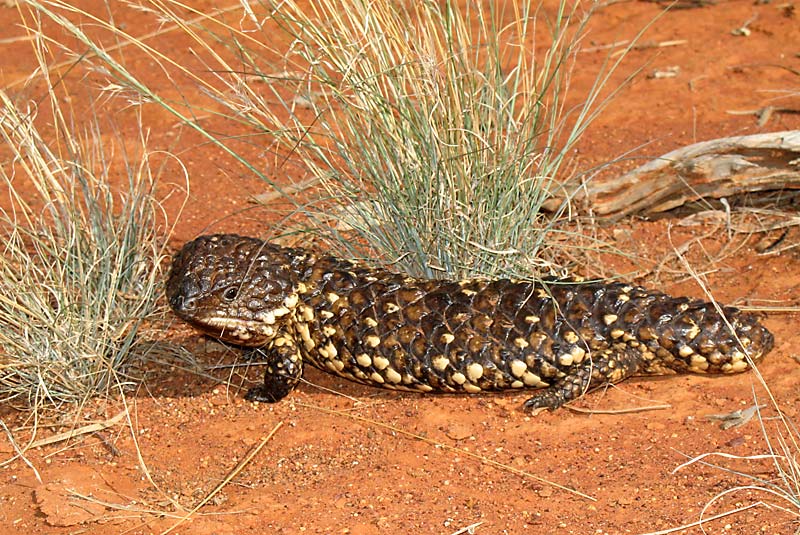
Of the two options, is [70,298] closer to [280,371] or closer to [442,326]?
[280,371]

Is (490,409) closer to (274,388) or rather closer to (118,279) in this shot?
(274,388)

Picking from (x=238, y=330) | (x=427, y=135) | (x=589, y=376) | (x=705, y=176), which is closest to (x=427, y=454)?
(x=589, y=376)

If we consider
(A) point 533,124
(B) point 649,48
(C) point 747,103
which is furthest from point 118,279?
(B) point 649,48

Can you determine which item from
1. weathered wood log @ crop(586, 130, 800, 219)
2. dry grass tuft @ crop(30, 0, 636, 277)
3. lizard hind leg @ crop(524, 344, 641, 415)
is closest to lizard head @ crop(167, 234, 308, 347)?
dry grass tuft @ crop(30, 0, 636, 277)

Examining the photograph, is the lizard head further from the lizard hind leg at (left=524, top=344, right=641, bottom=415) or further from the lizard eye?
the lizard hind leg at (left=524, top=344, right=641, bottom=415)

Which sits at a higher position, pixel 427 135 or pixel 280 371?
pixel 427 135

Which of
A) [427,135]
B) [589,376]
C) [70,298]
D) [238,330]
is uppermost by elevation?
[427,135]

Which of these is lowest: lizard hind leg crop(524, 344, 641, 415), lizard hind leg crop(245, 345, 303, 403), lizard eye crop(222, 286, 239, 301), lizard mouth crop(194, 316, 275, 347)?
lizard hind leg crop(524, 344, 641, 415)
